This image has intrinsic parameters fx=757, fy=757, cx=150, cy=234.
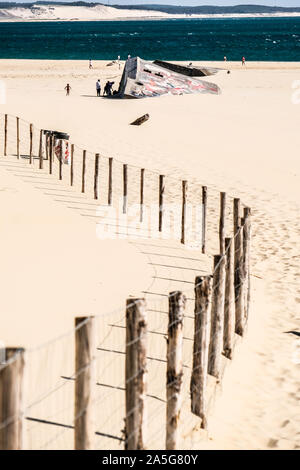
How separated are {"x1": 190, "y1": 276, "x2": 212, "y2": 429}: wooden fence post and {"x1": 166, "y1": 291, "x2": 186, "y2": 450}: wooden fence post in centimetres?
87

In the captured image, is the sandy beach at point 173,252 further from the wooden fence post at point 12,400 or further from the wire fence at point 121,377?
the wooden fence post at point 12,400

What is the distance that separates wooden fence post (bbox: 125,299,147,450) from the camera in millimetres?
6422

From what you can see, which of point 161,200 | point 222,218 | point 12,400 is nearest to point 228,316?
point 222,218

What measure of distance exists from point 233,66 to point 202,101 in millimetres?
34390

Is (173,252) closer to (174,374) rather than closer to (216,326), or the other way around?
(216,326)

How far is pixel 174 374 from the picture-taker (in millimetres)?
7238

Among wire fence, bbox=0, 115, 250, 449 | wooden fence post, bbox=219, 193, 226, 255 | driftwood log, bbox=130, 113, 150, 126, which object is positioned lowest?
wire fence, bbox=0, 115, 250, 449

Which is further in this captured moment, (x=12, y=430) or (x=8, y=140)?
(x=8, y=140)

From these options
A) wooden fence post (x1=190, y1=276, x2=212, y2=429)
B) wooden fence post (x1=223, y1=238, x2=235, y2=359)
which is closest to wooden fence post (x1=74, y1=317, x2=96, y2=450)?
wooden fence post (x1=190, y1=276, x2=212, y2=429)

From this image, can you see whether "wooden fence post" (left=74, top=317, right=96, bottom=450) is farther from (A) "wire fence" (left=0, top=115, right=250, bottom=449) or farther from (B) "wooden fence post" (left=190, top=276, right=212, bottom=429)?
(B) "wooden fence post" (left=190, top=276, right=212, bottom=429)

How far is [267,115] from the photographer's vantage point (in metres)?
34.6

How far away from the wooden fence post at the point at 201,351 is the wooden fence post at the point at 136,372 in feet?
5.05

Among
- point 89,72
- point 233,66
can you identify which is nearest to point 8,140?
point 89,72

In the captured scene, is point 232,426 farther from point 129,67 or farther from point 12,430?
point 129,67
